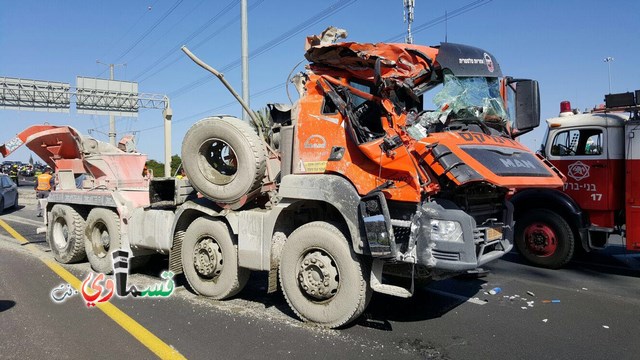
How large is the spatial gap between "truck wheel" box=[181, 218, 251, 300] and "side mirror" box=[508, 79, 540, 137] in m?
3.61

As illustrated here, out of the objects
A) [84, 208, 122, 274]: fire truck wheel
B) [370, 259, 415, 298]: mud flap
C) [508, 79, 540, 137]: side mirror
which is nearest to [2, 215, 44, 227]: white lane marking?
[84, 208, 122, 274]: fire truck wheel

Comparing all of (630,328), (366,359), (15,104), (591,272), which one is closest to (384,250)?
(366,359)

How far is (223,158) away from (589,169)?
5944mm

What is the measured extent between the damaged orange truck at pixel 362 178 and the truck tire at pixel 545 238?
2945mm

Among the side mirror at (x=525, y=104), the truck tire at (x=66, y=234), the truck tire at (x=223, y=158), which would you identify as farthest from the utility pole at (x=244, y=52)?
the side mirror at (x=525, y=104)

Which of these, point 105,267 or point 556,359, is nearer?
point 556,359

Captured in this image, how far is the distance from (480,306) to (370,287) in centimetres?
187

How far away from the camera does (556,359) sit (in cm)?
389

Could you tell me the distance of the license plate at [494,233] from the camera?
4639mm

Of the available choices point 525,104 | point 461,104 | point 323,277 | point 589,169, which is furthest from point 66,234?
point 589,169

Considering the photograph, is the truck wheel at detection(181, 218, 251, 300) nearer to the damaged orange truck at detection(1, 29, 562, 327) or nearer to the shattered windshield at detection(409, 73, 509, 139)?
the damaged orange truck at detection(1, 29, 562, 327)

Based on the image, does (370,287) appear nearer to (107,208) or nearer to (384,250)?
(384,250)

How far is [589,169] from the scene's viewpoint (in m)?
7.50

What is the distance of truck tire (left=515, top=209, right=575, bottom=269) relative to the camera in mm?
7414
